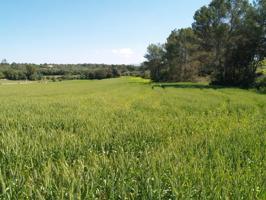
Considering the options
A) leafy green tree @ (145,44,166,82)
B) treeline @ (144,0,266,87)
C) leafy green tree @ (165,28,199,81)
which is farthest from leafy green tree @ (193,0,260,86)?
leafy green tree @ (145,44,166,82)

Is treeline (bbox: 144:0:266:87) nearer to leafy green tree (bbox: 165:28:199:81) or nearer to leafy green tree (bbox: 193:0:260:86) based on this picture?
leafy green tree (bbox: 193:0:260:86)

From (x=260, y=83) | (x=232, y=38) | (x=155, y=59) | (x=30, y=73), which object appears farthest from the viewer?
(x=30, y=73)

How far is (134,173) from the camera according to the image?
5.79 m

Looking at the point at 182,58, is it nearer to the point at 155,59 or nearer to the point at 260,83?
the point at 155,59

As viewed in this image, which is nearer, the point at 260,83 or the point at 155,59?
the point at 260,83

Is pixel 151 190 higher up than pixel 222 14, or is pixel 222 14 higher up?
pixel 222 14

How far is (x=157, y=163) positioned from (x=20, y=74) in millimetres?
159886

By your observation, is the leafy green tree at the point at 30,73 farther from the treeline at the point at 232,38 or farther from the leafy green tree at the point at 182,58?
the treeline at the point at 232,38

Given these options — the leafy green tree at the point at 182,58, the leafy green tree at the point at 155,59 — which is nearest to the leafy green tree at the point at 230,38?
the leafy green tree at the point at 182,58

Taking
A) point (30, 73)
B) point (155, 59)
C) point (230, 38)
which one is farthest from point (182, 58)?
point (30, 73)

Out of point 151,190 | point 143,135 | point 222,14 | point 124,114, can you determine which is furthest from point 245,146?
point 222,14

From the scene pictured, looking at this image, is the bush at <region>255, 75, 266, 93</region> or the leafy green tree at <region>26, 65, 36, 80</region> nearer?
the bush at <region>255, 75, 266, 93</region>

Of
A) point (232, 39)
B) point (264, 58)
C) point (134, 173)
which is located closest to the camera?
point (134, 173)

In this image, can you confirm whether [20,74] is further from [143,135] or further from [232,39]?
[143,135]
